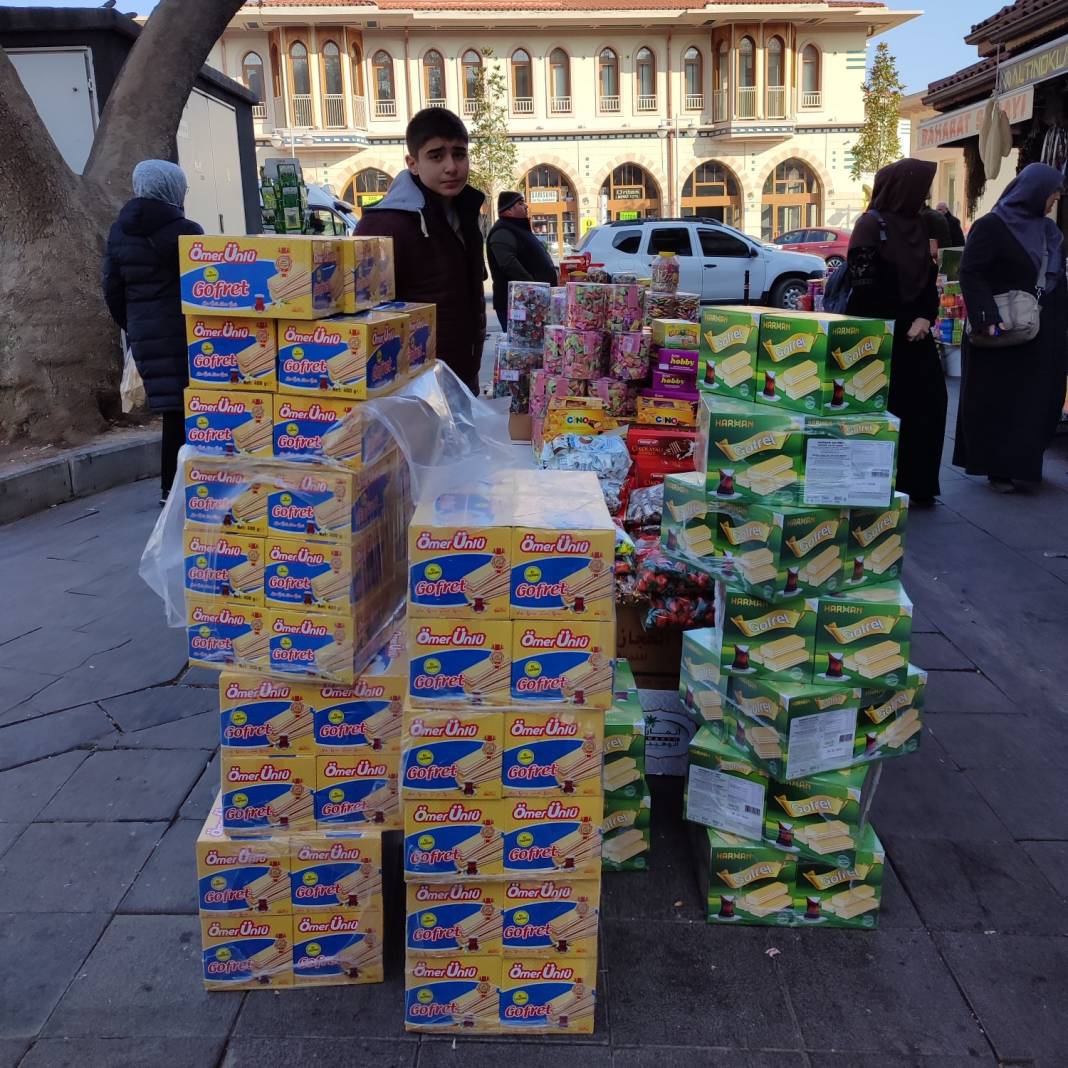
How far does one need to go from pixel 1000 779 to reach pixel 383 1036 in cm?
223

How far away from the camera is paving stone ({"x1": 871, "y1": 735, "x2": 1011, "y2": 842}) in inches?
123

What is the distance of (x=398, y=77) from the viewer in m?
36.5

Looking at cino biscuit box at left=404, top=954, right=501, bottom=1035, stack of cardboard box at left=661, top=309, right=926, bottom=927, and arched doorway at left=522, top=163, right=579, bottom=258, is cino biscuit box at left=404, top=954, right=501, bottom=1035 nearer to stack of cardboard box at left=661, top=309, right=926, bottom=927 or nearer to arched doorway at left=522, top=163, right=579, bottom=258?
stack of cardboard box at left=661, top=309, right=926, bottom=927

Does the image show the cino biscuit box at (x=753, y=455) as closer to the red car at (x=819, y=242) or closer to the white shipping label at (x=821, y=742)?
the white shipping label at (x=821, y=742)

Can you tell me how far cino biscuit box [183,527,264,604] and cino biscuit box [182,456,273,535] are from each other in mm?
25

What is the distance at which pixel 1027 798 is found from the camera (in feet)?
10.8

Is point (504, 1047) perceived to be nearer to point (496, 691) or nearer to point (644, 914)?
point (644, 914)

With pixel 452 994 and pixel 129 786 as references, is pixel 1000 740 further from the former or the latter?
pixel 129 786

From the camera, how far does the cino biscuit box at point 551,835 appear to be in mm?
2303

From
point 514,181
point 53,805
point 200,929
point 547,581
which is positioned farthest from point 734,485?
point 514,181

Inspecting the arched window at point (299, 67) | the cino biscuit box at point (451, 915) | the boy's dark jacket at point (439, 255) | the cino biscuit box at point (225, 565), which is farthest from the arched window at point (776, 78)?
the cino biscuit box at point (451, 915)

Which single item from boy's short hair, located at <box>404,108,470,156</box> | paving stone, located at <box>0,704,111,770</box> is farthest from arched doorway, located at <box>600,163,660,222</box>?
paving stone, located at <box>0,704,111,770</box>

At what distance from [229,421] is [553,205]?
121 ft

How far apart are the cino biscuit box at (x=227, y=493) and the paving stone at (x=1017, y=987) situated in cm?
204
